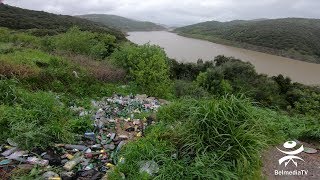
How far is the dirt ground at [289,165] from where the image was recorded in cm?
390

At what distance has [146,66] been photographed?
11891 mm

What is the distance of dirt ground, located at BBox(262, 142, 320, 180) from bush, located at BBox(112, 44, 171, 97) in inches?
268

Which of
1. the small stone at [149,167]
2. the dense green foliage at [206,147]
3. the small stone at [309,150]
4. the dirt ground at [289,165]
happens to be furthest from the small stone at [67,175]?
the small stone at [309,150]

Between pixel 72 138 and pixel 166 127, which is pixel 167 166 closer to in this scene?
pixel 166 127

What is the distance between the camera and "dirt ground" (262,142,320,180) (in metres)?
3.90

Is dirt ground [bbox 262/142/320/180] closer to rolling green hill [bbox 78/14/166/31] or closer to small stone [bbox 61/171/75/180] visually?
small stone [bbox 61/171/75/180]

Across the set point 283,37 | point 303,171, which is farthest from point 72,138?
point 283,37

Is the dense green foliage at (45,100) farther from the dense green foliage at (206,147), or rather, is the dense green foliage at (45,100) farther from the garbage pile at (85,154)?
the dense green foliage at (206,147)

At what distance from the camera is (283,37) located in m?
62.1

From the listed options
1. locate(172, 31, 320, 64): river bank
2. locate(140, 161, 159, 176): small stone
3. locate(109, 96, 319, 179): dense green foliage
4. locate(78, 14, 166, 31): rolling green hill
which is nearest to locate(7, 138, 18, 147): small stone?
locate(109, 96, 319, 179): dense green foliage

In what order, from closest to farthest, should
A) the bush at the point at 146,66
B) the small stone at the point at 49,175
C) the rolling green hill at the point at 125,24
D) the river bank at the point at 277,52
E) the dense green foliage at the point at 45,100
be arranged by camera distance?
1. the small stone at the point at 49,175
2. the dense green foliage at the point at 45,100
3. the bush at the point at 146,66
4. the river bank at the point at 277,52
5. the rolling green hill at the point at 125,24

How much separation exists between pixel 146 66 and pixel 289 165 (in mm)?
8290

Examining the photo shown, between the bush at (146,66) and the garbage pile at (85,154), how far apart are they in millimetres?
5812

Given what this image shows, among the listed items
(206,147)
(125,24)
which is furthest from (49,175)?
(125,24)
